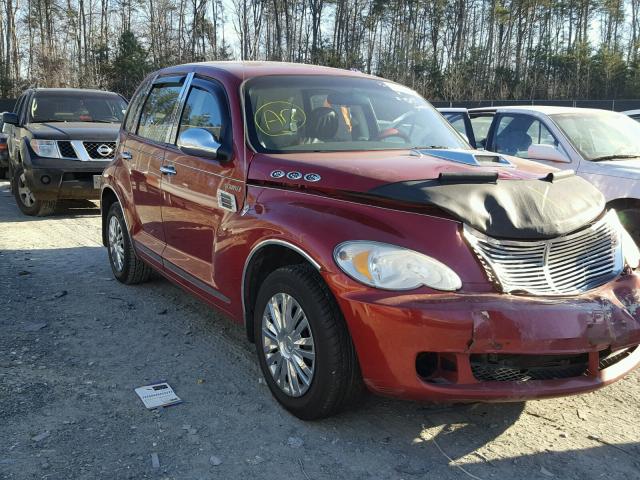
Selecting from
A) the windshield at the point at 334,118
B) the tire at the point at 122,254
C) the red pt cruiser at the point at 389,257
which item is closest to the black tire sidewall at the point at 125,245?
the tire at the point at 122,254

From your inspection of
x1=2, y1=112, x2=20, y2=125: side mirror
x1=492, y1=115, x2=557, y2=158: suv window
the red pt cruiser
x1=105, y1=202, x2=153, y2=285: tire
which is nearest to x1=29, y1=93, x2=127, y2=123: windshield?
x1=2, y1=112, x2=20, y2=125: side mirror

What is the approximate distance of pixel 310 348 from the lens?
10.1 feet

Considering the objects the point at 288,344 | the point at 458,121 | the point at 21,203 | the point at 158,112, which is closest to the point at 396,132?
the point at 288,344

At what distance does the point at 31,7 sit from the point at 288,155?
52.6 m

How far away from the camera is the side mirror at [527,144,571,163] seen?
20.4 ft

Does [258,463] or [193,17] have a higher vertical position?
[193,17]

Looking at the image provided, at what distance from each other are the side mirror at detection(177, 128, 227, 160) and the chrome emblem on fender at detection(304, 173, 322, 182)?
722mm

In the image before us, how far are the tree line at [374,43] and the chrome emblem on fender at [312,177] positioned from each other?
36.7 m

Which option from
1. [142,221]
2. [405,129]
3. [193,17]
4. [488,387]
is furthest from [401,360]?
[193,17]

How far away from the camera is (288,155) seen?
357cm

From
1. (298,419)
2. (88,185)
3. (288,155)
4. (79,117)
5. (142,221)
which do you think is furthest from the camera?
(79,117)

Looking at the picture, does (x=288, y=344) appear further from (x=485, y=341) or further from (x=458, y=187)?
(x=458, y=187)

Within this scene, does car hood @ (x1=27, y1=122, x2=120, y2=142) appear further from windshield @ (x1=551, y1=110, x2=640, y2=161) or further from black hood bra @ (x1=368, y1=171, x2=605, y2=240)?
black hood bra @ (x1=368, y1=171, x2=605, y2=240)

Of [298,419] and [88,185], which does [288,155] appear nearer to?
[298,419]
